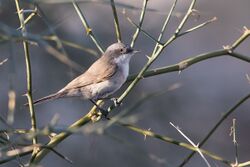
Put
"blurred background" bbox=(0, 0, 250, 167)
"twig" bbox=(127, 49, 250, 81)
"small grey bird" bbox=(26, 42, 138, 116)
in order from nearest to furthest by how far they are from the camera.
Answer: "twig" bbox=(127, 49, 250, 81), "small grey bird" bbox=(26, 42, 138, 116), "blurred background" bbox=(0, 0, 250, 167)

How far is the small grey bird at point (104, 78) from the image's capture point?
5102mm

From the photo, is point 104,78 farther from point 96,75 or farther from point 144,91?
point 144,91

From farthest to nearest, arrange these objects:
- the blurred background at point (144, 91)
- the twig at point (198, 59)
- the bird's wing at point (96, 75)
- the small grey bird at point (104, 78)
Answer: the blurred background at point (144, 91)
the bird's wing at point (96, 75)
the small grey bird at point (104, 78)
the twig at point (198, 59)

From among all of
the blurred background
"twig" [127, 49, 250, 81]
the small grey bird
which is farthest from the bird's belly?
the blurred background

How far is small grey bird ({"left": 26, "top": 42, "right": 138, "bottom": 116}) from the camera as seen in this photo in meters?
5.10

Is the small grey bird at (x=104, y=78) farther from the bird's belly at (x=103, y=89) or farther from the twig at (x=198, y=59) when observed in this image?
the twig at (x=198, y=59)

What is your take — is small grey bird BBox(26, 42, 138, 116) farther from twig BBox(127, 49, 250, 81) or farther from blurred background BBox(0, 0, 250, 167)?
blurred background BBox(0, 0, 250, 167)

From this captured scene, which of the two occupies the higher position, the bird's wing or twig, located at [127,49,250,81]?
twig, located at [127,49,250,81]

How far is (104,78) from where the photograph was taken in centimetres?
537

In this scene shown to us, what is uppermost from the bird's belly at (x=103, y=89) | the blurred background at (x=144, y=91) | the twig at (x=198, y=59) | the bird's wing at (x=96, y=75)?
the twig at (x=198, y=59)

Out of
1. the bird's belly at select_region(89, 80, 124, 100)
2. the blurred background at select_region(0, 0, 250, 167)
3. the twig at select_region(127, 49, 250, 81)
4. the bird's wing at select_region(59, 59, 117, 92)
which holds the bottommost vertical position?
the blurred background at select_region(0, 0, 250, 167)

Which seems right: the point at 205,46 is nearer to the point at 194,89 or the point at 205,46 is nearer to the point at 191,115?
the point at 194,89

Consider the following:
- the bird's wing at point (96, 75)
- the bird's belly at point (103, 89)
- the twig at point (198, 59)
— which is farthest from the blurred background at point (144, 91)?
the twig at point (198, 59)

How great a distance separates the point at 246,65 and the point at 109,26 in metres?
3.03
